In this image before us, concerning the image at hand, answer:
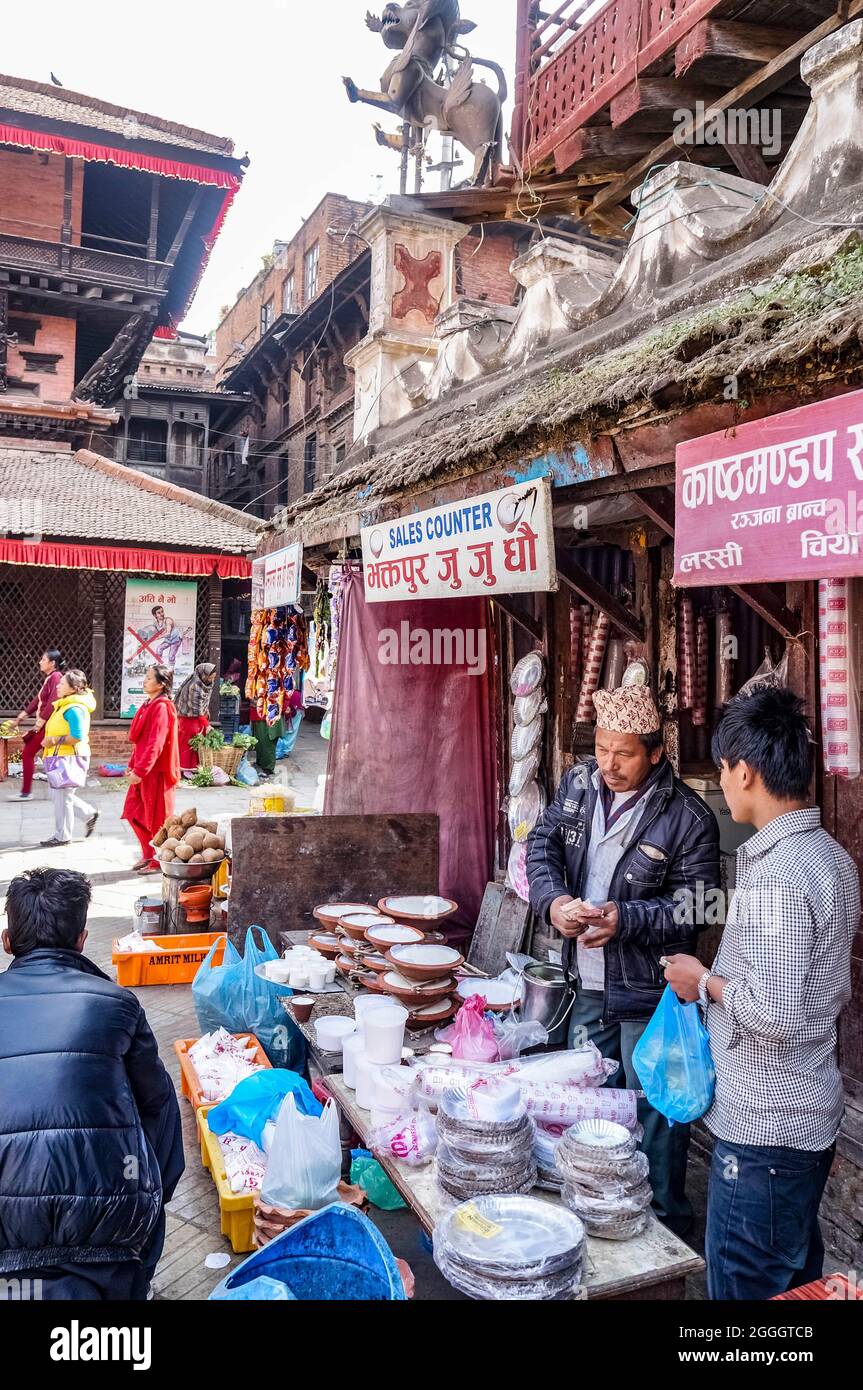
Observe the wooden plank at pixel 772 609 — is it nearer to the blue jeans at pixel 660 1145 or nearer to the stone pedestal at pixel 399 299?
the blue jeans at pixel 660 1145

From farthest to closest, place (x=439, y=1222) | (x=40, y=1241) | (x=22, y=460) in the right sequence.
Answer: (x=22, y=460), (x=439, y=1222), (x=40, y=1241)

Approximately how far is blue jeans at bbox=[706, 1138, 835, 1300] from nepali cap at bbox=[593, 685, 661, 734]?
5.30 ft

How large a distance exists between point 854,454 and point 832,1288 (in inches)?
79.6

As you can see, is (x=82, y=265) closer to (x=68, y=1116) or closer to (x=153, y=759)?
(x=153, y=759)

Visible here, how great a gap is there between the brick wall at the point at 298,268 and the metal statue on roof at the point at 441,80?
1654cm

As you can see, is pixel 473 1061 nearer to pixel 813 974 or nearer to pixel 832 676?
pixel 813 974

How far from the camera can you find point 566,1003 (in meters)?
3.98

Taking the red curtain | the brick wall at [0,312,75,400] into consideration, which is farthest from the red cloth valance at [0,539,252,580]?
the red curtain

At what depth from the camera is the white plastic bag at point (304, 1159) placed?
324 centimetres

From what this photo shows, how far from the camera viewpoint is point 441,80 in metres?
8.62

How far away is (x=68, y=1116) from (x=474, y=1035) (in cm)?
164

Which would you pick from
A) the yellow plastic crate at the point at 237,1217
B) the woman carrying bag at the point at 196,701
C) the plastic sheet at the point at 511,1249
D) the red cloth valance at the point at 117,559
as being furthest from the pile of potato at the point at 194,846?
the red cloth valance at the point at 117,559
